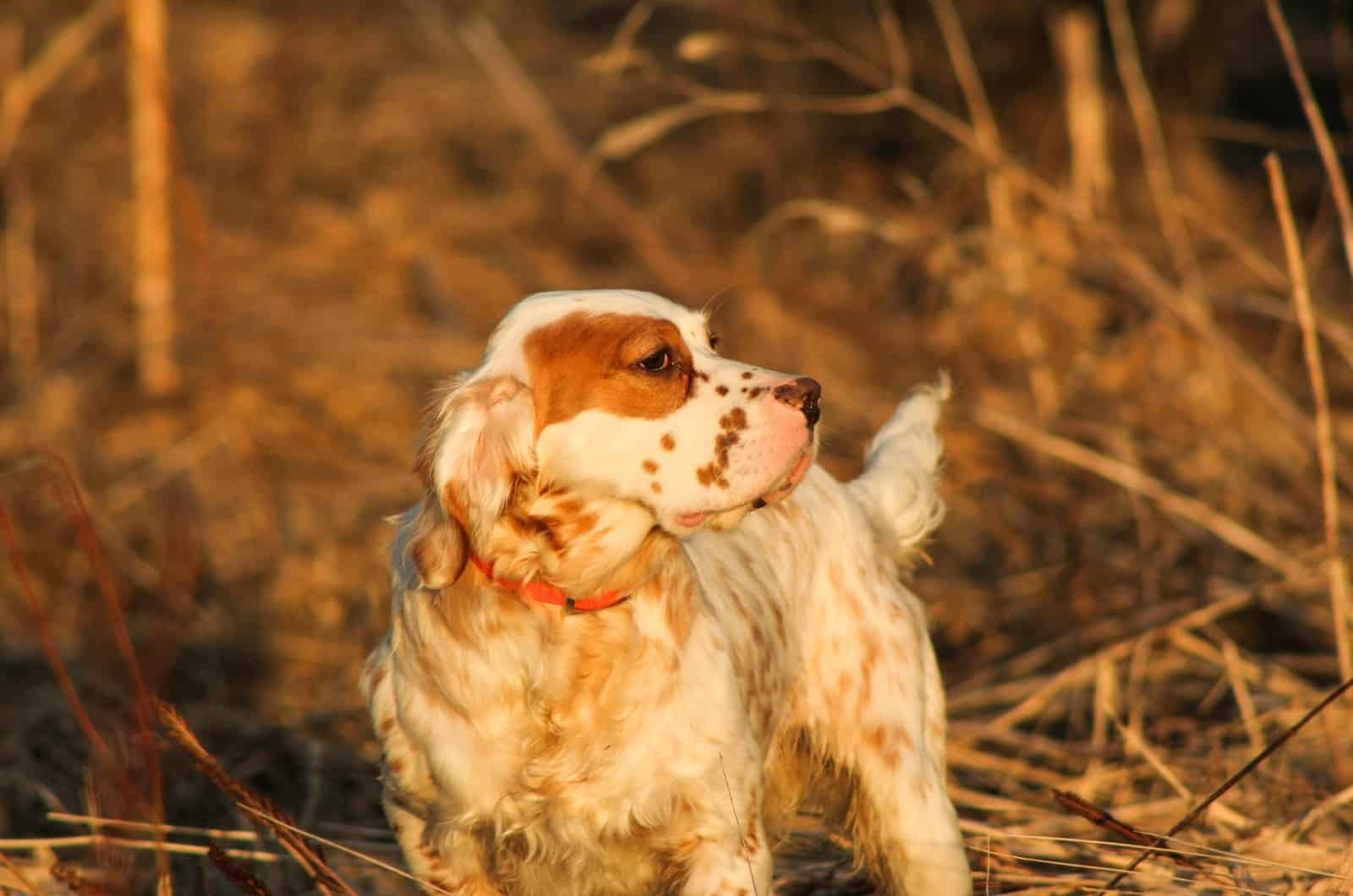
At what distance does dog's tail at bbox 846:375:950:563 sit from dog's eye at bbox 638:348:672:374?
0.89 metres

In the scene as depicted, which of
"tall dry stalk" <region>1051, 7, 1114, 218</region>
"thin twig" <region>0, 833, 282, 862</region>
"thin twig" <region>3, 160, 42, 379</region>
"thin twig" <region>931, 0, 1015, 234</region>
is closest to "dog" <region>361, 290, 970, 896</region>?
"thin twig" <region>0, 833, 282, 862</region>

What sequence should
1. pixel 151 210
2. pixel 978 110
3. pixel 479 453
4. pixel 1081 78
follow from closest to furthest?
pixel 479 453 < pixel 978 110 < pixel 151 210 < pixel 1081 78

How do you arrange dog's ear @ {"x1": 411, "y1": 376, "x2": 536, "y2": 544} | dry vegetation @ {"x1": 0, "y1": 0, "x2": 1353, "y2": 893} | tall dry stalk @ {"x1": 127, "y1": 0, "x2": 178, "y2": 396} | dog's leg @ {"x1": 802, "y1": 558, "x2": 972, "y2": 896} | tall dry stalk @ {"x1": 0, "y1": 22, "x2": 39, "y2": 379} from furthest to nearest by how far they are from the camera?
tall dry stalk @ {"x1": 0, "y1": 22, "x2": 39, "y2": 379}
tall dry stalk @ {"x1": 127, "y1": 0, "x2": 178, "y2": 396}
dry vegetation @ {"x1": 0, "y1": 0, "x2": 1353, "y2": 893}
dog's leg @ {"x1": 802, "y1": 558, "x2": 972, "y2": 896}
dog's ear @ {"x1": 411, "y1": 376, "x2": 536, "y2": 544}

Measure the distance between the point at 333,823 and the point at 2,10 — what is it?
8.22m

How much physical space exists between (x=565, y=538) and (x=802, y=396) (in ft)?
1.44

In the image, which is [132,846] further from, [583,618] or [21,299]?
[21,299]

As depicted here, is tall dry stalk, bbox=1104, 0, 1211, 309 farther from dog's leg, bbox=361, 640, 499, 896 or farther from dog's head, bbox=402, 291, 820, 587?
dog's leg, bbox=361, 640, 499, 896

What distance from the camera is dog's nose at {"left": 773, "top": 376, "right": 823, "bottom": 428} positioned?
8.55 feet

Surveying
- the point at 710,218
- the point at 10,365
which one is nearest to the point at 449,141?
the point at 710,218

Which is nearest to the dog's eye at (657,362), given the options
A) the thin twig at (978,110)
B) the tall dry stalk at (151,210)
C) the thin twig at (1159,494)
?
the thin twig at (1159,494)

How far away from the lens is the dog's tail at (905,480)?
3.43m

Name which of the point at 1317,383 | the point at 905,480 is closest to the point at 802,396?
the point at 905,480

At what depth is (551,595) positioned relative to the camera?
265 centimetres

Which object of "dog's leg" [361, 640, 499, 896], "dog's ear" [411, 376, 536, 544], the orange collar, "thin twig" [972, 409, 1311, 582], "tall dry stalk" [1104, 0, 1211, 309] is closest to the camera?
"dog's ear" [411, 376, 536, 544]
